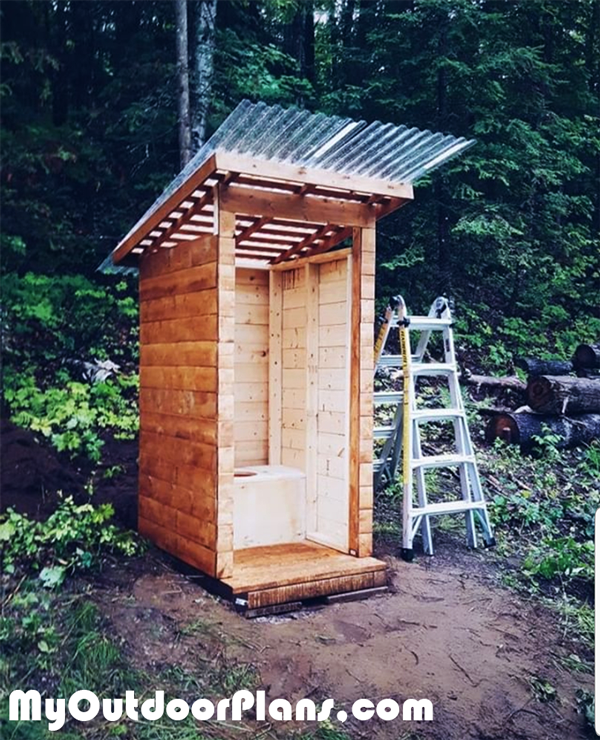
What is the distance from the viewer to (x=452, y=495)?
6.02 m

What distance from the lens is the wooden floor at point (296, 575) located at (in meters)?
3.94

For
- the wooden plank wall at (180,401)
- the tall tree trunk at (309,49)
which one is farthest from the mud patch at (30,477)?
the tall tree trunk at (309,49)

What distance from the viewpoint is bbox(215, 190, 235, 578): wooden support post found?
3.99m

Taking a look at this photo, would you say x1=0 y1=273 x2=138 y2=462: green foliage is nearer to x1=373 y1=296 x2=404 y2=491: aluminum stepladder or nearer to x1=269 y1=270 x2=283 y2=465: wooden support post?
x1=269 y1=270 x2=283 y2=465: wooden support post

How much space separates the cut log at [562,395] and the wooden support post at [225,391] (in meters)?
4.52

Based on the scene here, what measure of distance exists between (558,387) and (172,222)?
470 centimetres

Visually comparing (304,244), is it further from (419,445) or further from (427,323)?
(419,445)

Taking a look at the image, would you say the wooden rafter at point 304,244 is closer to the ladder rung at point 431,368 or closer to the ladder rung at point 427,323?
the ladder rung at point 427,323

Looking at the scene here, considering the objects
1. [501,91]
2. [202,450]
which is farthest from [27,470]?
[501,91]

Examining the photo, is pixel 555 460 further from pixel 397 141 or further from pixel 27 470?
pixel 27 470

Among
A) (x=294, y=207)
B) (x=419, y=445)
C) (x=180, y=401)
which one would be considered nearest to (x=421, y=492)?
(x=419, y=445)

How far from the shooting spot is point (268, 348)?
566 centimetres

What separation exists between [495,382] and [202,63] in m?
5.86

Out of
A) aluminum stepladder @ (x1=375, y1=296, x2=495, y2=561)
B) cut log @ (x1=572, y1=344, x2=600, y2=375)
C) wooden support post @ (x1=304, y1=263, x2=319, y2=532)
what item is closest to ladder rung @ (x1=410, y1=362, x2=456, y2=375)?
aluminum stepladder @ (x1=375, y1=296, x2=495, y2=561)
